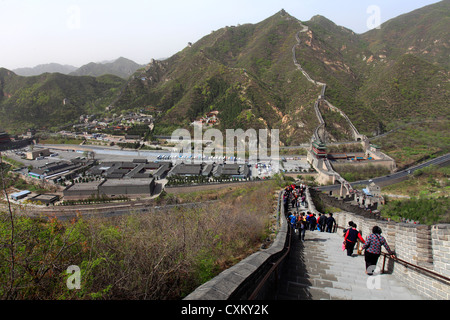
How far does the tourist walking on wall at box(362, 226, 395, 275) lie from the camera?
15.1ft

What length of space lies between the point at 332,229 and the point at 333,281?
5.60 m

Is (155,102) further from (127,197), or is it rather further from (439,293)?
(439,293)

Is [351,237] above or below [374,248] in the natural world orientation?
below

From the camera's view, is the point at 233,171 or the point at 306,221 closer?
the point at 306,221

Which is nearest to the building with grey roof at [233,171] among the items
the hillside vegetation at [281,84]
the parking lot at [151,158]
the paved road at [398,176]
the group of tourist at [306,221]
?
the parking lot at [151,158]

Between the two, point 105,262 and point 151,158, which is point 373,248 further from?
point 151,158

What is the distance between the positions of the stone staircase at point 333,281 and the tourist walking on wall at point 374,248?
0.22m

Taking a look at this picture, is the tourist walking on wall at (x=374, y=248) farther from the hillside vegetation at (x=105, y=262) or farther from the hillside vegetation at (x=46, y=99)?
the hillside vegetation at (x=46, y=99)

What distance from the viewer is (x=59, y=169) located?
41.1m

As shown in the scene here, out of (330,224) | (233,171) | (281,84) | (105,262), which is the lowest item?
(330,224)

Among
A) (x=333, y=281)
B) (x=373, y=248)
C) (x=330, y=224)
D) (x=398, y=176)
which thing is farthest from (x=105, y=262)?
(x=398, y=176)

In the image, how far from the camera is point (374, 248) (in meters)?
4.64

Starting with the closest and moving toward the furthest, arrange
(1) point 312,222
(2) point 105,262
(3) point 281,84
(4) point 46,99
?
(2) point 105,262
(1) point 312,222
(3) point 281,84
(4) point 46,99

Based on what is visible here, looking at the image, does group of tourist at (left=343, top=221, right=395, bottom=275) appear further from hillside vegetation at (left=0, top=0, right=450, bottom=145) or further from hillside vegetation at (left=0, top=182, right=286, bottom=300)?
hillside vegetation at (left=0, top=0, right=450, bottom=145)
